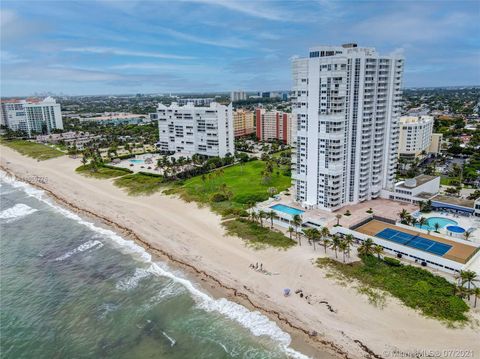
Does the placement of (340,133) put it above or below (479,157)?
above

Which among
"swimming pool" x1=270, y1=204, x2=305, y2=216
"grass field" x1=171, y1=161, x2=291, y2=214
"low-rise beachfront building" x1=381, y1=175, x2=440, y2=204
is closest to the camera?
"swimming pool" x1=270, y1=204, x2=305, y2=216

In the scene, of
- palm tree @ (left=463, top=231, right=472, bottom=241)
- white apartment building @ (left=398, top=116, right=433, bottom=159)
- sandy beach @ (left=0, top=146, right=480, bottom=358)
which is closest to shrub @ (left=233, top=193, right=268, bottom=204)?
sandy beach @ (left=0, top=146, right=480, bottom=358)

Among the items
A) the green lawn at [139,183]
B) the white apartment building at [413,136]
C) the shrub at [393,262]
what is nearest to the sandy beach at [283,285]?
the green lawn at [139,183]

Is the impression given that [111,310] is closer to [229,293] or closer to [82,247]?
[229,293]

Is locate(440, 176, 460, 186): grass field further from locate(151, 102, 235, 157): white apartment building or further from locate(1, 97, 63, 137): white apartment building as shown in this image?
locate(1, 97, 63, 137): white apartment building

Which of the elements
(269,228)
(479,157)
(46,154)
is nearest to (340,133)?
(269,228)

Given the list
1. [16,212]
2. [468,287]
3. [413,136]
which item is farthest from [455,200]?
[16,212]

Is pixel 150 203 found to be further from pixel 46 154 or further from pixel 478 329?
pixel 46 154
